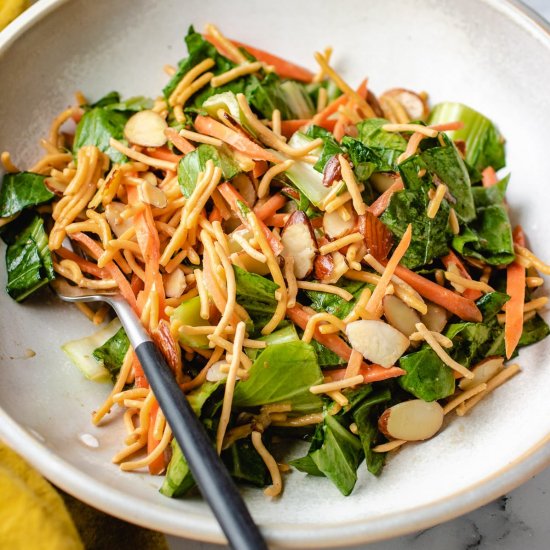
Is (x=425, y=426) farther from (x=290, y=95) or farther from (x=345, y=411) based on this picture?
(x=290, y=95)

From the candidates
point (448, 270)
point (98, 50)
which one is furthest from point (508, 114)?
point (98, 50)

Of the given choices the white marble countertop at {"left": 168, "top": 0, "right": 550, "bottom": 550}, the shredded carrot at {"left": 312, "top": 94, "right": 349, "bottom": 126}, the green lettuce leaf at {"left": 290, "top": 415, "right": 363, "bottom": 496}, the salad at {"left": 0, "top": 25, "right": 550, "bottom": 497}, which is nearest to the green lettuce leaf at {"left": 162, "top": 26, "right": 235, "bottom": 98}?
the salad at {"left": 0, "top": 25, "right": 550, "bottom": 497}

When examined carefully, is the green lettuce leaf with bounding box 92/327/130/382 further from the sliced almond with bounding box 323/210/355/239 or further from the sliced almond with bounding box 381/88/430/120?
the sliced almond with bounding box 381/88/430/120

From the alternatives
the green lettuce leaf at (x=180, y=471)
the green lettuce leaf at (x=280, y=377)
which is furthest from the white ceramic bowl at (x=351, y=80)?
the green lettuce leaf at (x=280, y=377)

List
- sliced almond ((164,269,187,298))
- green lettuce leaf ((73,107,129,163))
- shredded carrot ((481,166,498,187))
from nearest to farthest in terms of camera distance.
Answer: sliced almond ((164,269,187,298)), green lettuce leaf ((73,107,129,163)), shredded carrot ((481,166,498,187))

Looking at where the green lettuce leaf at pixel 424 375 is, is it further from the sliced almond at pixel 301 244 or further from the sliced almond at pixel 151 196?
the sliced almond at pixel 151 196
